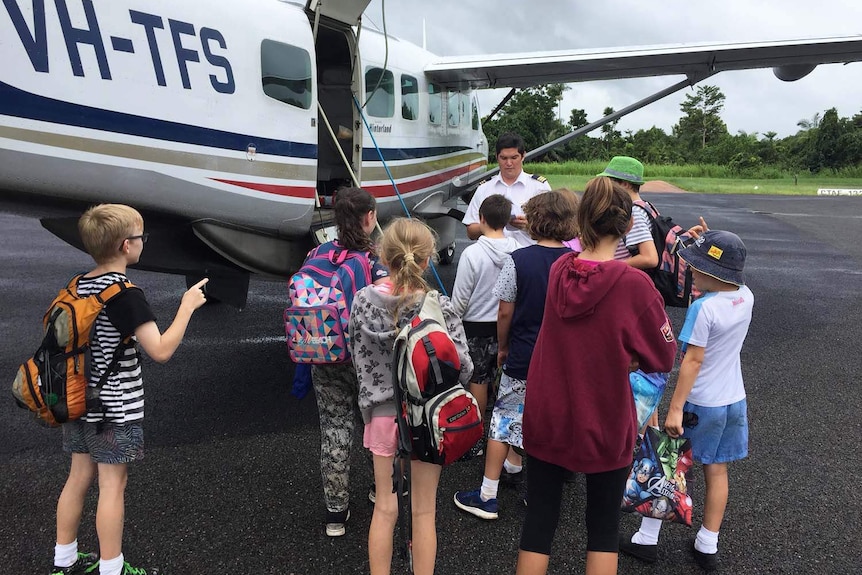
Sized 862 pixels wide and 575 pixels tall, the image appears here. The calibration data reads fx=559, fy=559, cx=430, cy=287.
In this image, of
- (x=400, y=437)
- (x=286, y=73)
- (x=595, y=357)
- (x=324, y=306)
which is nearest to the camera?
(x=595, y=357)

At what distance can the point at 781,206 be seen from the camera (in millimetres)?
22562

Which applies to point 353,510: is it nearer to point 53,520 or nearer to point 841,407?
point 53,520

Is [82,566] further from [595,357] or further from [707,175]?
[707,175]

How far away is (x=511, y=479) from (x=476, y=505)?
372 mm

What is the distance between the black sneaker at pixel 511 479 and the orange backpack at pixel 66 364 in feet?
7.36

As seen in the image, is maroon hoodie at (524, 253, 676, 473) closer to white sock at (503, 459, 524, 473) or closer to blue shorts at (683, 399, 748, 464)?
blue shorts at (683, 399, 748, 464)

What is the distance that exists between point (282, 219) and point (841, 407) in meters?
4.65

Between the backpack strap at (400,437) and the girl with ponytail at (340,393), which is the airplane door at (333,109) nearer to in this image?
the girl with ponytail at (340,393)

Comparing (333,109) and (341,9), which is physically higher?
(341,9)

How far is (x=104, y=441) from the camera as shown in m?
2.34

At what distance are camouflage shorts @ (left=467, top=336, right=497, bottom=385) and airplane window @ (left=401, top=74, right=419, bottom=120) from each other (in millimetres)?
3621

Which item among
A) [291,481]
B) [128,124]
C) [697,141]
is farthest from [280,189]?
[697,141]

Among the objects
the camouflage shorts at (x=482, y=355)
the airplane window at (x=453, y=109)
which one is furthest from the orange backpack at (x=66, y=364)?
the airplane window at (x=453, y=109)

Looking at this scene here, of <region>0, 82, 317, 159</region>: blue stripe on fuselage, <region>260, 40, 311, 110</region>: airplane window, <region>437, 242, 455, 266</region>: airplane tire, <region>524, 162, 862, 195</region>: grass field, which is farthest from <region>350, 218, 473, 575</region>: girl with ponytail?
<region>524, 162, 862, 195</region>: grass field
